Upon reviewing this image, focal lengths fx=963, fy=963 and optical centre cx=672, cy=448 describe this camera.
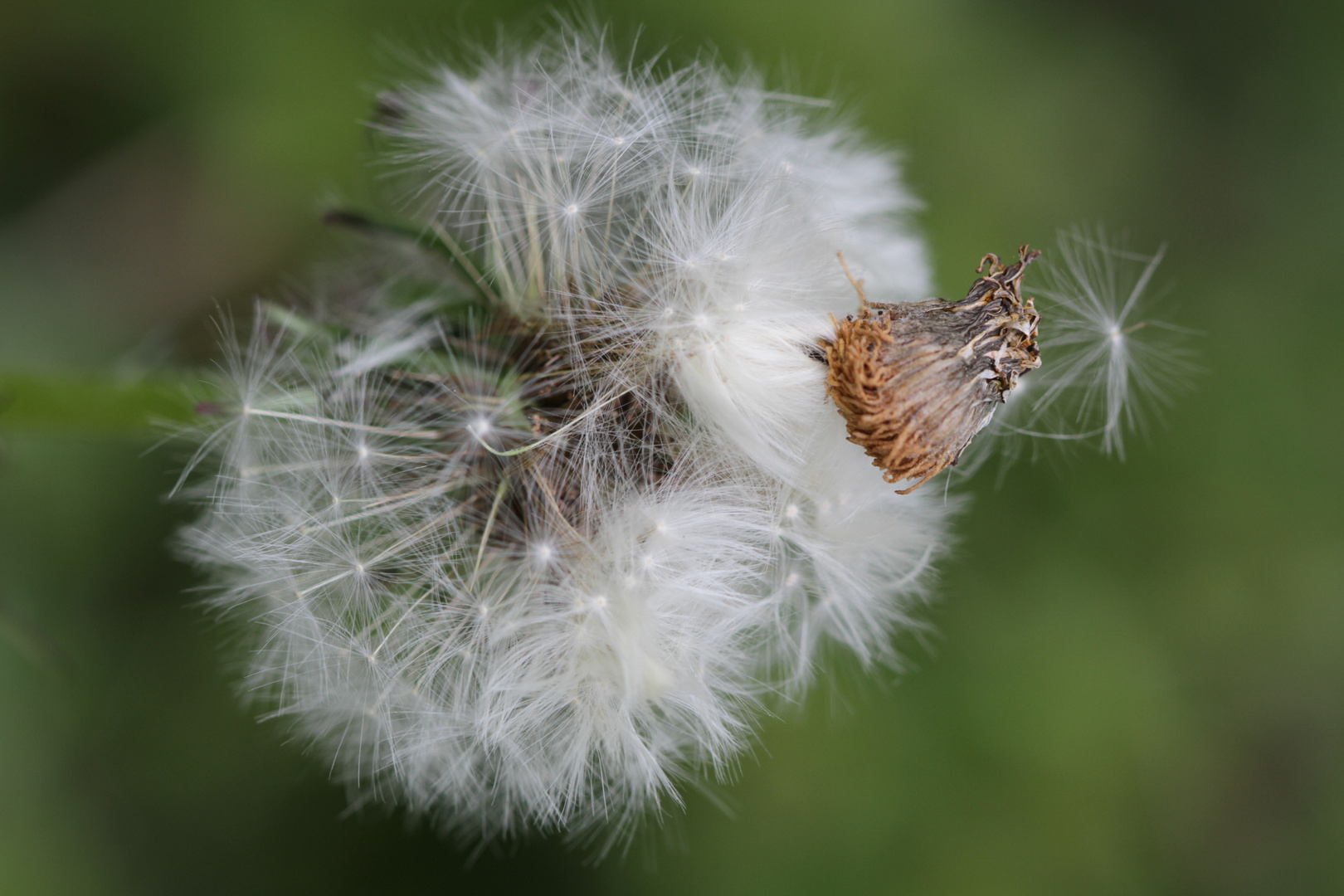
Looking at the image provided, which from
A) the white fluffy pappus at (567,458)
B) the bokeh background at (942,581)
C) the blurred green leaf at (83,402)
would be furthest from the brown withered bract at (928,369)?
the bokeh background at (942,581)

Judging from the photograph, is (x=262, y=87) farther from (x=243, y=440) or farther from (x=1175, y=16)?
(x=1175, y=16)

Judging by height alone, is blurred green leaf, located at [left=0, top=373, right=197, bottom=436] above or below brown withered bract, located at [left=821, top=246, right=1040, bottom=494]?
below

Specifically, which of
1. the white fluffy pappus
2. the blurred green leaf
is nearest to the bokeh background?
the blurred green leaf

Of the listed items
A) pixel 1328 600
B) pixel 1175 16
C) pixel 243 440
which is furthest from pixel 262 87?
pixel 1328 600

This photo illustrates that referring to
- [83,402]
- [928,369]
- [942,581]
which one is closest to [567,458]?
[928,369]

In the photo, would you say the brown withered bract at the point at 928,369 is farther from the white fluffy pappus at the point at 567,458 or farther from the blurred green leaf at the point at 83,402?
the blurred green leaf at the point at 83,402

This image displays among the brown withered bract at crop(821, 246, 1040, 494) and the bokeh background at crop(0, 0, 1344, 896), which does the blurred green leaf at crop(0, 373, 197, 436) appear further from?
the brown withered bract at crop(821, 246, 1040, 494)

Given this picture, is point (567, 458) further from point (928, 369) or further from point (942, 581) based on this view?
point (942, 581)
